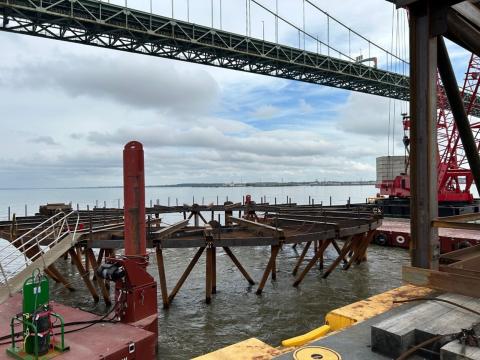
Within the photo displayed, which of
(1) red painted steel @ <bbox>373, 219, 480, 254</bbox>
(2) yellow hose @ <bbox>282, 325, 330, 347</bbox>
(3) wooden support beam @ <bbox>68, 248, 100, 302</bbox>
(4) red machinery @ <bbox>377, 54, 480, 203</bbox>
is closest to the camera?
(2) yellow hose @ <bbox>282, 325, 330, 347</bbox>

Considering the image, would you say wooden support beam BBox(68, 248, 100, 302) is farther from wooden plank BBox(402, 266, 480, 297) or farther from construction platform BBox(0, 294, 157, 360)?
wooden plank BBox(402, 266, 480, 297)

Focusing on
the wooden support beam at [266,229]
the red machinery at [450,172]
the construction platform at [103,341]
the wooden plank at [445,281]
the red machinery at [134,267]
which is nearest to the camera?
the wooden plank at [445,281]

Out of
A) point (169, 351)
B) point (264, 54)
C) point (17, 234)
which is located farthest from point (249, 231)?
point (264, 54)

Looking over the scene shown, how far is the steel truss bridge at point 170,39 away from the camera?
122 feet

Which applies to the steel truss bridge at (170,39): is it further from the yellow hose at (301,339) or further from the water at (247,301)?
the yellow hose at (301,339)

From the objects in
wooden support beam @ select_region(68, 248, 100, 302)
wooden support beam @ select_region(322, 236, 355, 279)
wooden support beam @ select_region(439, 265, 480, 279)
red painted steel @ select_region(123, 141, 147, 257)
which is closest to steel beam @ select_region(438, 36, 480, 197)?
wooden support beam @ select_region(439, 265, 480, 279)

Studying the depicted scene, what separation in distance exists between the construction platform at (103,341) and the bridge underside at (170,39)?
3694cm

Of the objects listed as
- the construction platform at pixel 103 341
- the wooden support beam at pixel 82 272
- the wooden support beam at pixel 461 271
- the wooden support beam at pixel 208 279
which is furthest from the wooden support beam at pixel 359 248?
the wooden support beam at pixel 461 271

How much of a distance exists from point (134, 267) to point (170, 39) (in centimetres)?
4194

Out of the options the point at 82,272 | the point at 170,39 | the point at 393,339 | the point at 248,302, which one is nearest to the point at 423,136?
the point at 393,339

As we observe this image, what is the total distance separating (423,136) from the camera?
165 inches

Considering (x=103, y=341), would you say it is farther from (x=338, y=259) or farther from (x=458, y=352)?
(x=338, y=259)

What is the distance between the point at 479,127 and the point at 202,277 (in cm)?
2920

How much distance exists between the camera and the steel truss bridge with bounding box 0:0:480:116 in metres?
37.3
